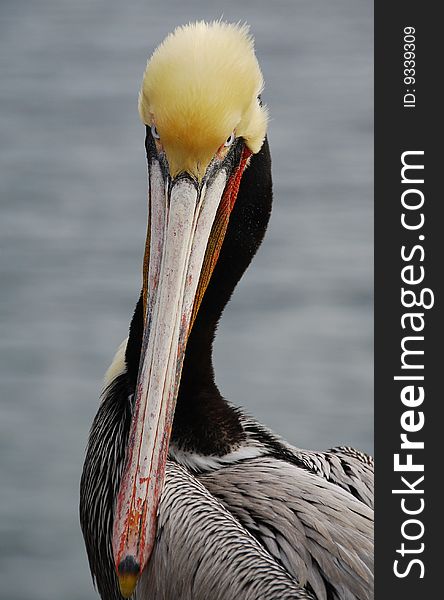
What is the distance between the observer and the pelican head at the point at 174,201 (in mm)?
2586

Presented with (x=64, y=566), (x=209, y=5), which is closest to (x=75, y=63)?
(x=209, y=5)

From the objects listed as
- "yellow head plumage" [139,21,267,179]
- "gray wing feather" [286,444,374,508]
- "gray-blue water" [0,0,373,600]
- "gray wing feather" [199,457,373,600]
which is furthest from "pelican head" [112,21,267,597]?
"gray-blue water" [0,0,373,600]

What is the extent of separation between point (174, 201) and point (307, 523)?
71 cm

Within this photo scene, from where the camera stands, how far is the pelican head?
2586 millimetres

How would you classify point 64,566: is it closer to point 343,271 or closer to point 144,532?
point 144,532

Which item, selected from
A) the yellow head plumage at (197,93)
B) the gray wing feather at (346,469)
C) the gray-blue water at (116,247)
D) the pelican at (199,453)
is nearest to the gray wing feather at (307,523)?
the pelican at (199,453)

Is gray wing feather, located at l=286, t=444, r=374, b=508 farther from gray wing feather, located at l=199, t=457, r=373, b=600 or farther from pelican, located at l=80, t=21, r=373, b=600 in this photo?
gray wing feather, located at l=199, t=457, r=373, b=600

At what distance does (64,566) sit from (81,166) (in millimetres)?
2632

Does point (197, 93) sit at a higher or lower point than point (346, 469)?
higher

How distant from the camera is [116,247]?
216 inches

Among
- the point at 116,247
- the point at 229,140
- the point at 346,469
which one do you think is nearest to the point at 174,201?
the point at 229,140

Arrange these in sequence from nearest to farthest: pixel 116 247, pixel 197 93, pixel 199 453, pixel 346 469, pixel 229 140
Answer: pixel 197 93 < pixel 229 140 < pixel 199 453 < pixel 346 469 < pixel 116 247

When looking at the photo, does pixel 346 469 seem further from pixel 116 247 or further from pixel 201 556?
pixel 116 247

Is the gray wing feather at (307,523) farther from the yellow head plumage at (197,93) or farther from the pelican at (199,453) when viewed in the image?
the yellow head plumage at (197,93)
